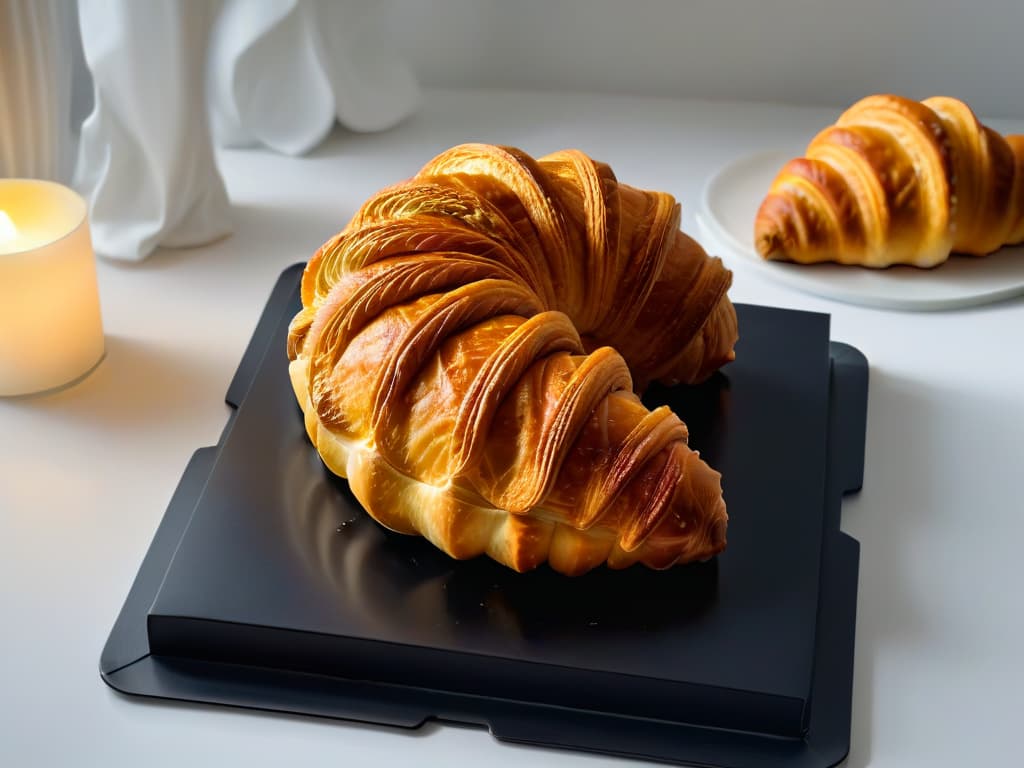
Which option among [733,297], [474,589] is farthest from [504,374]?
[733,297]

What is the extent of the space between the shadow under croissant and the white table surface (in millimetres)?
68

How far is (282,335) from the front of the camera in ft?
3.46

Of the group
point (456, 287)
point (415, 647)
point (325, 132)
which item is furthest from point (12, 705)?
point (325, 132)

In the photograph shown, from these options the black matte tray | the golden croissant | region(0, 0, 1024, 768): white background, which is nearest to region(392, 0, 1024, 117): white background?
region(0, 0, 1024, 768): white background

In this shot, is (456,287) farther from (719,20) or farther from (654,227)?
(719,20)

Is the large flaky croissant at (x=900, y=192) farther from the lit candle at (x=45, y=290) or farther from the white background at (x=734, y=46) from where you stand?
the lit candle at (x=45, y=290)

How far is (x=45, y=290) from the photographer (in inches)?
39.1

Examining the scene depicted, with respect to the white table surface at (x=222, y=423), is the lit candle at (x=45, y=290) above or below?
above

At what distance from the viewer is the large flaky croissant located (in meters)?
1.15

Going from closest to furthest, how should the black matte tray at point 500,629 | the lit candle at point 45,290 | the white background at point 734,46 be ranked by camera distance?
the black matte tray at point 500,629 → the lit candle at point 45,290 → the white background at point 734,46

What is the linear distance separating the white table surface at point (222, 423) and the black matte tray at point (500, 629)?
0.8 inches

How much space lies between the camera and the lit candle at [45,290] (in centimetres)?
98

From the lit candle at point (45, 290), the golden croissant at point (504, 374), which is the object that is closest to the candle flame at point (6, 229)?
the lit candle at point (45, 290)

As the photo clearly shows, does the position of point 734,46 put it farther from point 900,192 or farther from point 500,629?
point 500,629
